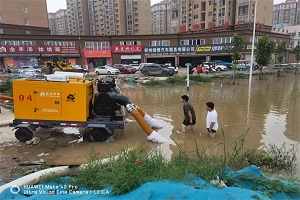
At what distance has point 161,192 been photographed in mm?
2695

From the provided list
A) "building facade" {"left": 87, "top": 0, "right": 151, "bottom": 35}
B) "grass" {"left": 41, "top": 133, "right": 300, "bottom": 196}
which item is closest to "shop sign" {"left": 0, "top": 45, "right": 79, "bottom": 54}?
"building facade" {"left": 87, "top": 0, "right": 151, "bottom": 35}

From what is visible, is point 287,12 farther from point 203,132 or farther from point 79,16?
point 203,132

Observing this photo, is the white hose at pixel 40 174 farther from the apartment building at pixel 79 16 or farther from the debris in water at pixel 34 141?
the apartment building at pixel 79 16

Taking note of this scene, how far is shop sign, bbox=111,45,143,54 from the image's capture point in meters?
45.1

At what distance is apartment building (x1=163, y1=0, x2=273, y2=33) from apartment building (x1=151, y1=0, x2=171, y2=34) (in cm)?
4294

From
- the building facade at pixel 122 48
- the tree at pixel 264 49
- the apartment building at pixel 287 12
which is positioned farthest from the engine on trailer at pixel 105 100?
the apartment building at pixel 287 12

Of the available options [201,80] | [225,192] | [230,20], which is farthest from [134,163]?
[230,20]

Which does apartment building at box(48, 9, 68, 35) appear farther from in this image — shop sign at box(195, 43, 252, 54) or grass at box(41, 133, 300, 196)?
grass at box(41, 133, 300, 196)

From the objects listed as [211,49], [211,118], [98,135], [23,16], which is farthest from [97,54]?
[211,118]

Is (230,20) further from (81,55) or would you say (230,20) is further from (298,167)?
(298,167)

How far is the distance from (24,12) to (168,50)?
111 feet

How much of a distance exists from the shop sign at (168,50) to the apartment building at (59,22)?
59.0 m

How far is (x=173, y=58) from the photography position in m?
46.4

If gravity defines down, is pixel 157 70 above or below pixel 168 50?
below
